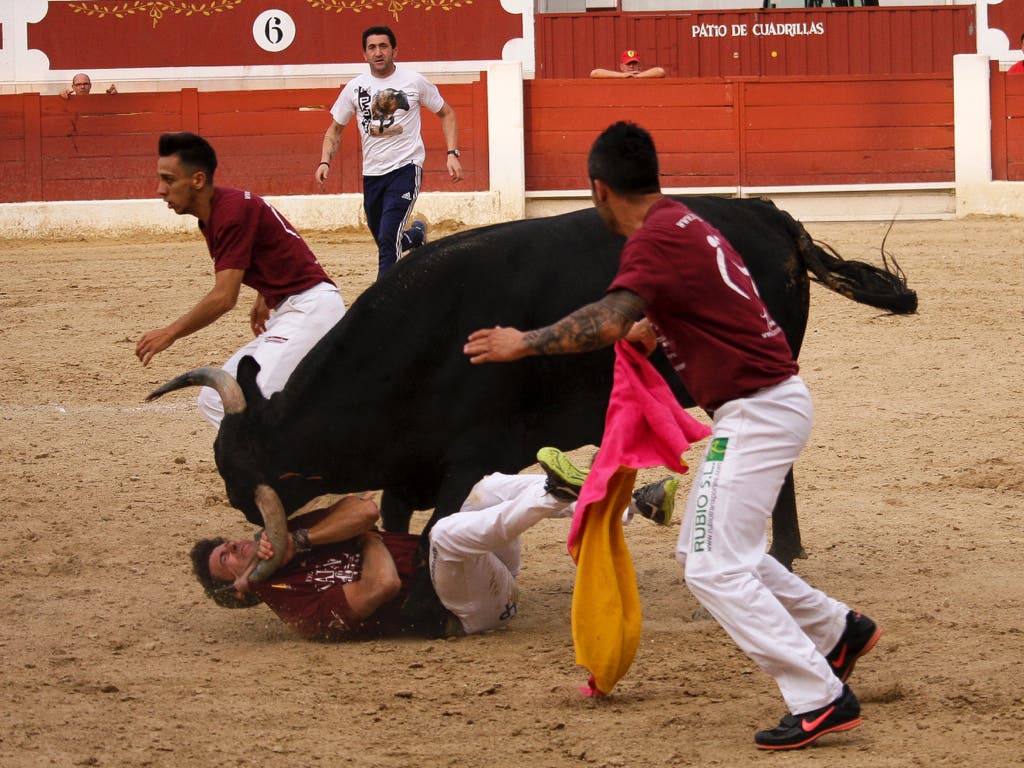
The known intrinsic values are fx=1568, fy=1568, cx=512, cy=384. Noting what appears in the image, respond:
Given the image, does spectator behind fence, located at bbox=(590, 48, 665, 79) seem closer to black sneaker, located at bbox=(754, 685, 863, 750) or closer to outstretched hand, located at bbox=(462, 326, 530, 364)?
outstretched hand, located at bbox=(462, 326, 530, 364)

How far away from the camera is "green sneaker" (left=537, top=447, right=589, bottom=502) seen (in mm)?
4367

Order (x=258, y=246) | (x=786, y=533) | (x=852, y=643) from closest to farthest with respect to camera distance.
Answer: (x=852, y=643)
(x=786, y=533)
(x=258, y=246)

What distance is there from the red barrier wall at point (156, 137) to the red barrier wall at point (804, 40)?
161 inches

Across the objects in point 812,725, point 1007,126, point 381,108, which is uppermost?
point 1007,126

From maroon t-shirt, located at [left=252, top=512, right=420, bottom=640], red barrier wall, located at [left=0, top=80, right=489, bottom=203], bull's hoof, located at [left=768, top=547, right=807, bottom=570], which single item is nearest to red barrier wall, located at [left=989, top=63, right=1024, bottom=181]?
red barrier wall, located at [left=0, top=80, right=489, bottom=203]

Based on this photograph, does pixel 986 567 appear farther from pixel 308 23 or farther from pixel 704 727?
pixel 308 23

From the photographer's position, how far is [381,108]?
33.2ft

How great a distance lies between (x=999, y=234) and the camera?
14.4 meters

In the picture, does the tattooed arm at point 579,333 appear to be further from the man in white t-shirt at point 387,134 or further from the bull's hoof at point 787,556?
the man in white t-shirt at point 387,134

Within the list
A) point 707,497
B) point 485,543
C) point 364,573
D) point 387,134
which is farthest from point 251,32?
point 707,497

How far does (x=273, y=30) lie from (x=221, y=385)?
49.1 feet

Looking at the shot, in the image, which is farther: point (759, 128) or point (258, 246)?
point (759, 128)

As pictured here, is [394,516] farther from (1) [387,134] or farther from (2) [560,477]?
(1) [387,134]

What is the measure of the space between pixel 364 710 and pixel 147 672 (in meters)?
0.79
